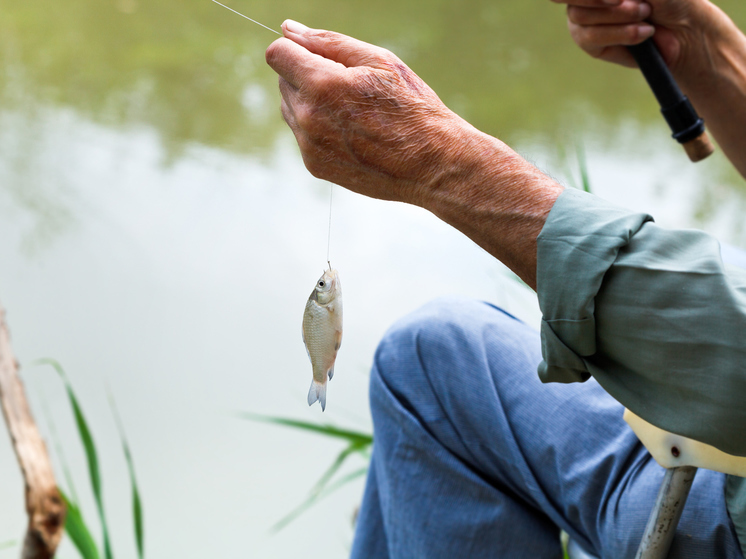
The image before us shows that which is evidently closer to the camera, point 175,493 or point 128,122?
point 175,493

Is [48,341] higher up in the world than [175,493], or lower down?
higher up

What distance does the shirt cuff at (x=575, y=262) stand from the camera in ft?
1.60

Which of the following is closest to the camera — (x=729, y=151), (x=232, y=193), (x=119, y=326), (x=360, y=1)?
(x=729, y=151)

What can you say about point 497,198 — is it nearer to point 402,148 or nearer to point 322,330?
point 402,148

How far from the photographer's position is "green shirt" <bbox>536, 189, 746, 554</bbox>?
47 centimetres

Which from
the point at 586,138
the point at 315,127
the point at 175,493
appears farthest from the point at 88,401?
the point at 586,138

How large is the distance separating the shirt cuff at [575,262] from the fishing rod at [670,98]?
1.82ft

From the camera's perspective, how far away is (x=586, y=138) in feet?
8.02

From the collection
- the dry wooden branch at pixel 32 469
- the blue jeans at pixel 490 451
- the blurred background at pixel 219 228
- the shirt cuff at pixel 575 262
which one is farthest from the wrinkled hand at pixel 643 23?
the dry wooden branch at pixel 32 469

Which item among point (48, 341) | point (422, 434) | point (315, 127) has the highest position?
point (315, 127)

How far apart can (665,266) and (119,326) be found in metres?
1.40

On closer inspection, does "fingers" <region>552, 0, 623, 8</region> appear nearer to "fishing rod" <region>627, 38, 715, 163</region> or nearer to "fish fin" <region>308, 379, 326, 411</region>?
"fishing rod" <region>627, 38, 715, 163</region>

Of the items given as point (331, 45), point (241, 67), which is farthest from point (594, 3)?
point (241, 67)

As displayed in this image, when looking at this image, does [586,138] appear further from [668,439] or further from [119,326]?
[668,439]
